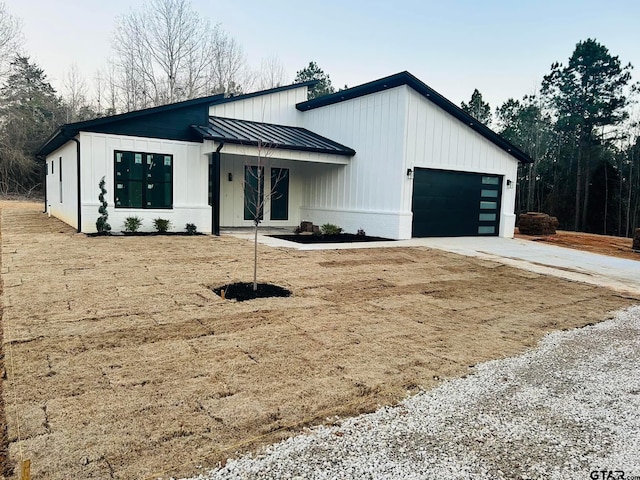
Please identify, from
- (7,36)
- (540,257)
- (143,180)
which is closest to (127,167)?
(143,180)

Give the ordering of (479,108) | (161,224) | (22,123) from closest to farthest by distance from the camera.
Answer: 1. (161,224)
2. (22,123)
3. (479,108)

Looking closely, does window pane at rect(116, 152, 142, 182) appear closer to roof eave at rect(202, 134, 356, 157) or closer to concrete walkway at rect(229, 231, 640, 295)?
roof eave at rect(202, 134, 356, 157)

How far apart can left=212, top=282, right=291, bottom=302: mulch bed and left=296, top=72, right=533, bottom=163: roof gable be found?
908cm

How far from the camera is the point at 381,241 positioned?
12852 mm

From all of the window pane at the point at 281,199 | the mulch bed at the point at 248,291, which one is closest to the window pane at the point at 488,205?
the window pane at the point at 281,199

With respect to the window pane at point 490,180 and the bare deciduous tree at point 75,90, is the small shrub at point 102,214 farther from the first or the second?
the bare deciduous tree at point 75,90

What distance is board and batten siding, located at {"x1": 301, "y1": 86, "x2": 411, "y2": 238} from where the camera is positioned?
526 inches

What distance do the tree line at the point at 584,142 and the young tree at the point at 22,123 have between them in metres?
33.4

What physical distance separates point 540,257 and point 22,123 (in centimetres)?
3238

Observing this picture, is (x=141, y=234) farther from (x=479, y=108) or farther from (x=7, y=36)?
(x=479, y=108)

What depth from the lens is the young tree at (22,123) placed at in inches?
1126

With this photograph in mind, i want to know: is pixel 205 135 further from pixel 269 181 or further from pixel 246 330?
pixel 246 330

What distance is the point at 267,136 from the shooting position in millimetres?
14133

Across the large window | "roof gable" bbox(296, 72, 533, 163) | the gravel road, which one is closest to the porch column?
the large window
